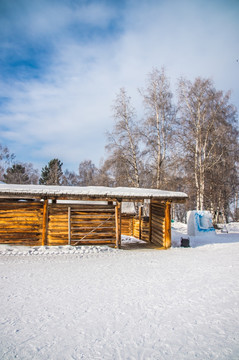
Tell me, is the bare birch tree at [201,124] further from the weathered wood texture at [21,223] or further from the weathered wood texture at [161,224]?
the weathered wood texture at [21,223]

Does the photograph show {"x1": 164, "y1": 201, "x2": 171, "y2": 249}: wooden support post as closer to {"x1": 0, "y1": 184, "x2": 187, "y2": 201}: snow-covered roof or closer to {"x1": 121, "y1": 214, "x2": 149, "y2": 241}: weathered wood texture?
{"x1": 0, "y1": 184, "x2": 187, "y2": 201}: snow-covered roof

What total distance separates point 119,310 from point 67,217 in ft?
23.8

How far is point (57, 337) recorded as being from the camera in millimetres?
3547

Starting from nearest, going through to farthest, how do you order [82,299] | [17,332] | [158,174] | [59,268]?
[17,332] → [82,299] → [59,268] → [158,174]

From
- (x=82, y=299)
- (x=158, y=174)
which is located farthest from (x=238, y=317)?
(x=158, y=174)

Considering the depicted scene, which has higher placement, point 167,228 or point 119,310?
point 167,228

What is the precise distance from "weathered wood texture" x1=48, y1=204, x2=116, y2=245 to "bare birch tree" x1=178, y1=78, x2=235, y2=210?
8.29 m

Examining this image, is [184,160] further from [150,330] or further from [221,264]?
[150,330]

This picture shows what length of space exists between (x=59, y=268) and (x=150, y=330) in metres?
4.54

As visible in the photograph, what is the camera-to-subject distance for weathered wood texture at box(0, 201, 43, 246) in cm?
1091

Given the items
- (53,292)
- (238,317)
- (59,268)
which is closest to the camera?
(238,317)

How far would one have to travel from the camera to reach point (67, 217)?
11.3 meters

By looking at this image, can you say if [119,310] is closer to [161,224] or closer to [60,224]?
[60,224]

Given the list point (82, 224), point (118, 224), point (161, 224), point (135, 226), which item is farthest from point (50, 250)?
point (135, 226)
